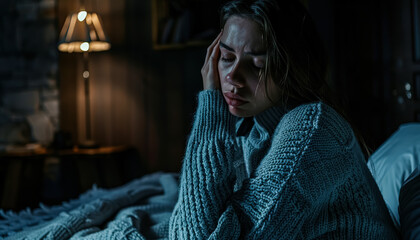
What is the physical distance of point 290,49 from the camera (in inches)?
31.2

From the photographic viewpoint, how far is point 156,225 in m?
0.94

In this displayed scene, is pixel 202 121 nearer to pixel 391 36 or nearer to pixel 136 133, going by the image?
pixel 391 36

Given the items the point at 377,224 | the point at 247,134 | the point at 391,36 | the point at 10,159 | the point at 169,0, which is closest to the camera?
the point at 377,224

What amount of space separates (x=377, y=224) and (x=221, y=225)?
329mm

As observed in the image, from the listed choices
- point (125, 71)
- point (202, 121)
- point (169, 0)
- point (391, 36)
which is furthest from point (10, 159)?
point (391, 36)

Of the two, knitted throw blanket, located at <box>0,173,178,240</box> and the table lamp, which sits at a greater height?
the table lamp

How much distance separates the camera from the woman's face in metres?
0.80

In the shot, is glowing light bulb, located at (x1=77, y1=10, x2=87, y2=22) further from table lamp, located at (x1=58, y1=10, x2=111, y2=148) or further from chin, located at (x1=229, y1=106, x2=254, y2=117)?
chin, located at (x1=229, y1=106, x2=254, y2=117)

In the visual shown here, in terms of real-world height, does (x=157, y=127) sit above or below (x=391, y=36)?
below

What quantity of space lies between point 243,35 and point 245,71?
3.0 inches

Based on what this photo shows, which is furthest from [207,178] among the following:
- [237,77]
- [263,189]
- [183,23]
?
[183,23]

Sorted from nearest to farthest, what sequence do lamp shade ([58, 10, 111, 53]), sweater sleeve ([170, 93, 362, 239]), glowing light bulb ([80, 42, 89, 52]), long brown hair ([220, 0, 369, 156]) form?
sweater sleeve ([170, 93, 362, 239]) < long brown hair ([220, 0, 369, 156]) < lamp shade ([58, 10, 111, 53]) < glowing light bulb ([80, 42, 89, 52])

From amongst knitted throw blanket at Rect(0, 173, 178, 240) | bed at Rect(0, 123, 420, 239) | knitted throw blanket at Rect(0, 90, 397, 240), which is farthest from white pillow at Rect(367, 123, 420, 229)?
knitted throw blanket at Rect(0, 173, 178, 240)

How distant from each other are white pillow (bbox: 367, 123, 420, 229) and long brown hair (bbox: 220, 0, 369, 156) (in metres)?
0.34
